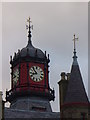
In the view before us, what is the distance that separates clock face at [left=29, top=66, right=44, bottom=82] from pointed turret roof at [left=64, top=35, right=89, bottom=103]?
850 inches

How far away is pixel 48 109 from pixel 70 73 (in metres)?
19.7

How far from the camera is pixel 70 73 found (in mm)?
67562

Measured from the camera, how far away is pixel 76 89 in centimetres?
6506

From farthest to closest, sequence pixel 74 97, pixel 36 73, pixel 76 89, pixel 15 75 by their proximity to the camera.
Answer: pixel 15 75
pixel 36 73
pixel 76 89
pixel 74 97

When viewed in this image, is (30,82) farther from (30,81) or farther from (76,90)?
(76,90)

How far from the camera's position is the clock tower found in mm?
86312

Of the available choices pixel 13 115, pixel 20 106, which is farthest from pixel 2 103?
pixel 20 106

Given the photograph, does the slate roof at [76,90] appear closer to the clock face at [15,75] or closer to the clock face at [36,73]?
the clock face at [36,73]

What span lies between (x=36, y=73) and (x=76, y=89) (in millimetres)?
24767

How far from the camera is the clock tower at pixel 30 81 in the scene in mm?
86312

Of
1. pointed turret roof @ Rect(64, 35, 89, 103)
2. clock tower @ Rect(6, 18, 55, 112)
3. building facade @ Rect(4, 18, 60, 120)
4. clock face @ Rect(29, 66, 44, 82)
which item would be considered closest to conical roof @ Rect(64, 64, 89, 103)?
pointed turret roof @ Rect(64, 35, 89, 103)

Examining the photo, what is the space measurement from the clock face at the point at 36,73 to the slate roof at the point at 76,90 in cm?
2178

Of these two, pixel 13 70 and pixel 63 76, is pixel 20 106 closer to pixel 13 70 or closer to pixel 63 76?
pixel 13 70

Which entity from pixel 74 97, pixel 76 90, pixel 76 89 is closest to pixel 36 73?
pixel 76 89
